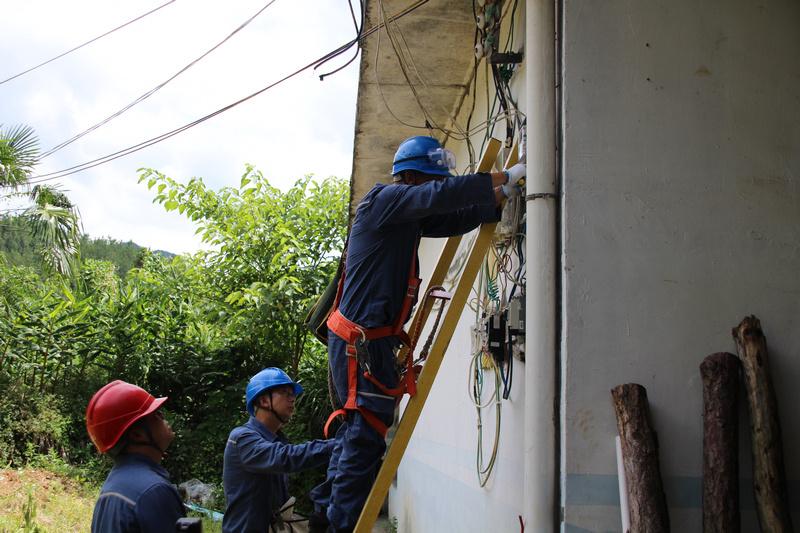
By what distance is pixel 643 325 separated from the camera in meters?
3.12

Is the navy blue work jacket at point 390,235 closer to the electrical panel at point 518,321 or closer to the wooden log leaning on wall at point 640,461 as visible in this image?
the electrical panel at point 518,321

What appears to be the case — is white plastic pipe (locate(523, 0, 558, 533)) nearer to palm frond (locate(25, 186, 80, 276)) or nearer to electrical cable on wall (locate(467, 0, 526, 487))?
electrical cable on wall (locate(467, 0, 526, 487))

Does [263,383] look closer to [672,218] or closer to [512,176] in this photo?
[512,176]

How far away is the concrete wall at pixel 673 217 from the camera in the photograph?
9.90 ft

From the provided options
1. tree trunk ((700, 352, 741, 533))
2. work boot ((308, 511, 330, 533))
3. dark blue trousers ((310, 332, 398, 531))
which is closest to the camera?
tree trunk ((700, 352, 741, 533))

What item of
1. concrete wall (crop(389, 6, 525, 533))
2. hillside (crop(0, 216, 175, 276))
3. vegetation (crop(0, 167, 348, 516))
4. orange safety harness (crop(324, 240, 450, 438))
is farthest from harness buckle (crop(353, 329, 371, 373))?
hillside (crop(0, 216, 175, 276))

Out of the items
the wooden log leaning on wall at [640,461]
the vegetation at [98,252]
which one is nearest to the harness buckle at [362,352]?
the wooden log leaning on wall at [640,461]

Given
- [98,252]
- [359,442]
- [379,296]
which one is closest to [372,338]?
[379,296]

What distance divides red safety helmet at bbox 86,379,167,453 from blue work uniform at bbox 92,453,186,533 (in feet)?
0.46

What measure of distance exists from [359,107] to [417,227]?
345 centimetres

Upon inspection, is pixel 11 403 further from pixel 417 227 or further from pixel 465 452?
pixel 417 227

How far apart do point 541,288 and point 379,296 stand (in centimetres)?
80

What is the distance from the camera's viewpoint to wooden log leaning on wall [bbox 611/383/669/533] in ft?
9.04

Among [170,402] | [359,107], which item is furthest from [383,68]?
[170,402]
